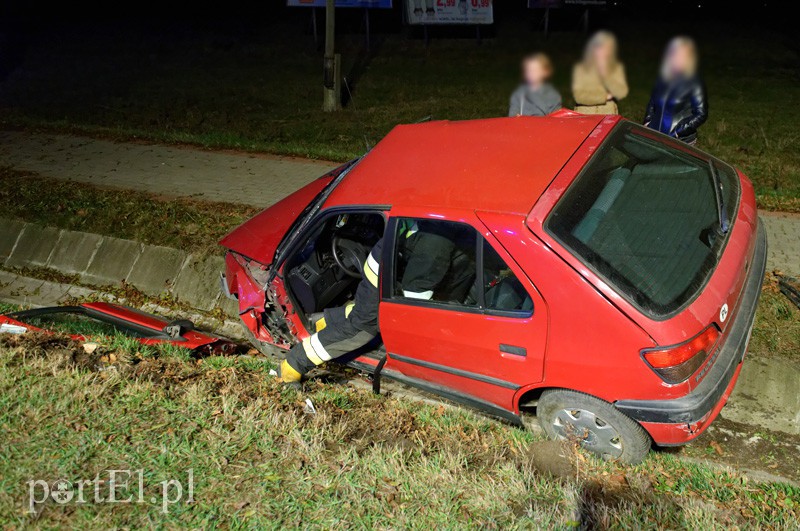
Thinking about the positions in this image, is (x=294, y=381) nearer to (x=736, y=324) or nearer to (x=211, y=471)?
(x=211, y=471)

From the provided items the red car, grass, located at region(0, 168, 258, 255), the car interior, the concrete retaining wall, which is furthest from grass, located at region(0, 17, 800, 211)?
the red car

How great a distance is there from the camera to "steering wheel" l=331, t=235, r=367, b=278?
194 inches

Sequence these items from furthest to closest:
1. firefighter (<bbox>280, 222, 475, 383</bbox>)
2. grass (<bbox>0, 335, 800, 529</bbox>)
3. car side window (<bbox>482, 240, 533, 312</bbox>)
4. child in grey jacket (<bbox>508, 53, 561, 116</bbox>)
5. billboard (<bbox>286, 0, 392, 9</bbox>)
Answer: billboard (<bbox>286, 0, 392, 9</bbox>) → child in grey jacket (<bbox>508, 53, 561, 116</bbox>) → firefighter (<bbox>280, 222, 475, 383</bbox>) → car side window (<bbox>482, 240, 533, 312</bbox>) → grass (<bbox>0, 335, 800, 529</bbox>)

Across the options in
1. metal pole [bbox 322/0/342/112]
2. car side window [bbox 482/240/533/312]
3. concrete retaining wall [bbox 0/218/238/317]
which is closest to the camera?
car side window [bbox 482/240/533/312]

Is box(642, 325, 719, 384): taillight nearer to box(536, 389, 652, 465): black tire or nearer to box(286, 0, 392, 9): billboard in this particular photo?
box(536, 389, 652, 465): black tire

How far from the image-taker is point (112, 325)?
5.39 meters

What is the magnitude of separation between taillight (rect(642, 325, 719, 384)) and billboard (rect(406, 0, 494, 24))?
16.0m

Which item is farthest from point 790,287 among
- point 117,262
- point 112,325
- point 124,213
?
point 124,213

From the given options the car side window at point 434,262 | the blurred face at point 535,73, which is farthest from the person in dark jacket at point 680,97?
the car side window at point 434,262

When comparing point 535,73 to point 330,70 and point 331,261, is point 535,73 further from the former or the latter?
point 330,70

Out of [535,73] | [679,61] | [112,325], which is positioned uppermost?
[679,61]

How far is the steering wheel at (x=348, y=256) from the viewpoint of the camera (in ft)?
16.2

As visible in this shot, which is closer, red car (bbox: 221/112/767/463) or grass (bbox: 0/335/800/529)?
grass (bbox: 0/335/800/529)

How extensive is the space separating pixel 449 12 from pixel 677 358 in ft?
53.7
